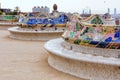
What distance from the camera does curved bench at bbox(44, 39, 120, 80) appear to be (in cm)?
529

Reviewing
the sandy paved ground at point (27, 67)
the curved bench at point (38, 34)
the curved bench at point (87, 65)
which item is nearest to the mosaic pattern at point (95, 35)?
the curved bench at point (87, 65)

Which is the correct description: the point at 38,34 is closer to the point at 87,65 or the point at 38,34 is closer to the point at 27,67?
the point at 27,67

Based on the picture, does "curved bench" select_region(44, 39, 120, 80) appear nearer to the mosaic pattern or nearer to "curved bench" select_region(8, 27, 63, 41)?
the mosaic pattern

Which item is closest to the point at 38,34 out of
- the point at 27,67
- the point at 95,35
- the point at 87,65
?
the point at 27,67

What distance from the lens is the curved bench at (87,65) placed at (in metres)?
5.29

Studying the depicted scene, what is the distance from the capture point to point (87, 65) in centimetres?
562

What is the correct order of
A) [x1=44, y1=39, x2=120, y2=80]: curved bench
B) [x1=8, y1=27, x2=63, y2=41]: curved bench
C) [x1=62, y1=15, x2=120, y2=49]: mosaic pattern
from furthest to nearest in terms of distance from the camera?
[x1=8, y1=27, x2=63, y2=41]: curved bench → [x1=62, y1=15, x2=120, y2=49]: mosaic pattern → [x1=44, y1=39, x2=120, y2=80]: curved bench

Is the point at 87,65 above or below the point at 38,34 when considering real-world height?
below

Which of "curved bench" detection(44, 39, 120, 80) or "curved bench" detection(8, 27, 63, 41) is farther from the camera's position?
"curved bench" detection(8, 27, 63, 41)

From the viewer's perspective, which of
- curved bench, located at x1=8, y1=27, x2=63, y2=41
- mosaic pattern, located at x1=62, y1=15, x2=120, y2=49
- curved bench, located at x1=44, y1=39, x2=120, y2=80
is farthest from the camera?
curved bench, located at x1=8, y1=27, x2=63, y2=41

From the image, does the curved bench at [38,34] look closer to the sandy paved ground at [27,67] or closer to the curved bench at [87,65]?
the sandy paved ground at [27,67]

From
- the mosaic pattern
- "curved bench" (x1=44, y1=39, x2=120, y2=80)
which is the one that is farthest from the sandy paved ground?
the mosaic pattern

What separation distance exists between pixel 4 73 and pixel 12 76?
35cm

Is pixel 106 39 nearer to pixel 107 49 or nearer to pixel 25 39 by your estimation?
pixel 107 49
